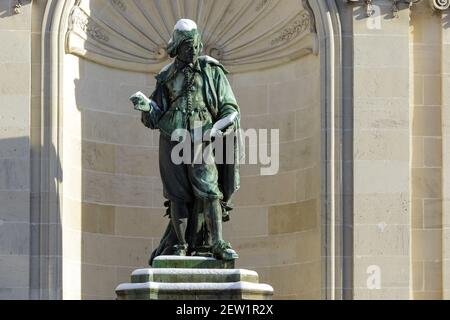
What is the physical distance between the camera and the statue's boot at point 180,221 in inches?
726

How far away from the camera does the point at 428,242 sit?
69.0ft

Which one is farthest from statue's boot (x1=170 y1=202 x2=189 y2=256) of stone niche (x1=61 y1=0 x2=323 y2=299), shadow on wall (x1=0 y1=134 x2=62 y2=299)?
stone niche (x1=61 y1=0 x2=323 y2=299)

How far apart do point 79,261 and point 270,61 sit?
111 inches

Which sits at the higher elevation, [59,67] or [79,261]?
[59,67]

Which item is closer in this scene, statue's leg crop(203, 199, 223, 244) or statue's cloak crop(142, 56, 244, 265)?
statue's leg crop(203, 199, 223, 244)

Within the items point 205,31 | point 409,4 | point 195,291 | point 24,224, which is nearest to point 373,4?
point 409,4

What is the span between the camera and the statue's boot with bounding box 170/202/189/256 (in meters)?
18.4

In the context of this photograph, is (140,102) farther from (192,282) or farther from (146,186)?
(146,186)

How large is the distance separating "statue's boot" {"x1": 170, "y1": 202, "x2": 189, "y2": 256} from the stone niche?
8.63ft

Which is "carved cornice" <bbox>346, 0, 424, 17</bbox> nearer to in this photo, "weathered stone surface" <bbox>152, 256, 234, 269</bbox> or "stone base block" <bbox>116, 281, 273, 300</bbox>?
"weathered stone surface" <bbox>152, 256, 234, 269</bbox>

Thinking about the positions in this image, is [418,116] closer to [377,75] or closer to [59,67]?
[377,75]

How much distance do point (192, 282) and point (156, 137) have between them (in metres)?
4.24

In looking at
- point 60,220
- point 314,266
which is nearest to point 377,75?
point 314,266

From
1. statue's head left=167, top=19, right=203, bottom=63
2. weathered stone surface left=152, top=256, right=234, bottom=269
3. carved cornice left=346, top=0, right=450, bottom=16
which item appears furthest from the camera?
carved cornice left=346, top=0, right=450, bottom=16
